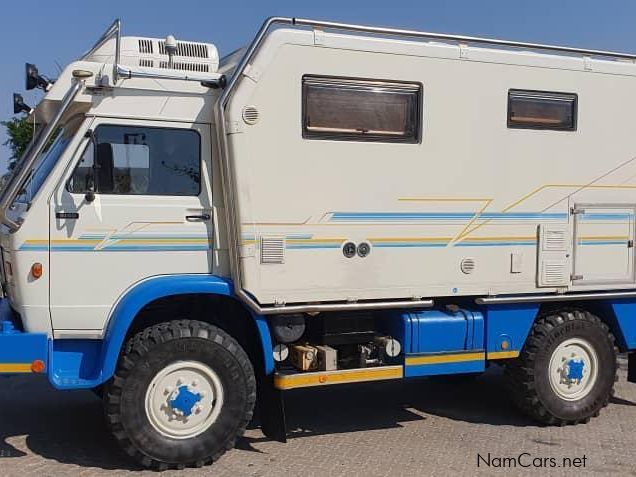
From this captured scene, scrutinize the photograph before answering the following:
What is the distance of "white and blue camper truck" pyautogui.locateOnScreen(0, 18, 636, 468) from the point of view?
16.6 feet

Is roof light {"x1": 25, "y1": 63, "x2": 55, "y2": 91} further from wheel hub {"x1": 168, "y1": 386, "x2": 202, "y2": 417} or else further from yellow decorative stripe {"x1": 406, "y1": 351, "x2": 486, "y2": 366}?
yellow decorative stripe {"x1": 406, "y1": 351, "x2": 486, "y2": 366}

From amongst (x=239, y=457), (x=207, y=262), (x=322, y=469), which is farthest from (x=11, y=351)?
(x=322, y=469)

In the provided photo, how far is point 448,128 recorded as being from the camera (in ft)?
19.0

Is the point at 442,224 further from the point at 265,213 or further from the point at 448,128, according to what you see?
the point at 265,213

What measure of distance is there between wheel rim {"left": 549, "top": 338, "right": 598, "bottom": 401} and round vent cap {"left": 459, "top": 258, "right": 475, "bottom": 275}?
119 cm

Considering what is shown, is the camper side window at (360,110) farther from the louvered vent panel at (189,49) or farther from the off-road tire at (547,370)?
the off-road tire at (547,370)

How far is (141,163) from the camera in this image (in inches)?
205

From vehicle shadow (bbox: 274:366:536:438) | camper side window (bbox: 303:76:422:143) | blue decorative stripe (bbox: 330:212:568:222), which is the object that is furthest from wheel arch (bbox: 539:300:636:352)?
camper side window (bbox: 303:76:422:143)

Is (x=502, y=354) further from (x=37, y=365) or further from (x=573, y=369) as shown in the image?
(x=37, y=365)

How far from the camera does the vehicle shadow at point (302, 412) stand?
5.68 metres

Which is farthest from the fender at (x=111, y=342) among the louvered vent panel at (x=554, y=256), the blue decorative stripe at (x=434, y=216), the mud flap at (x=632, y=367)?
the mud flap at (x=632, y=367)

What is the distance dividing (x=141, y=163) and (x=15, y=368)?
1687mm

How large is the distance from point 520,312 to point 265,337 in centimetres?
231

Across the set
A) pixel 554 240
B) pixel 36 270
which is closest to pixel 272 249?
pixel 36 270
